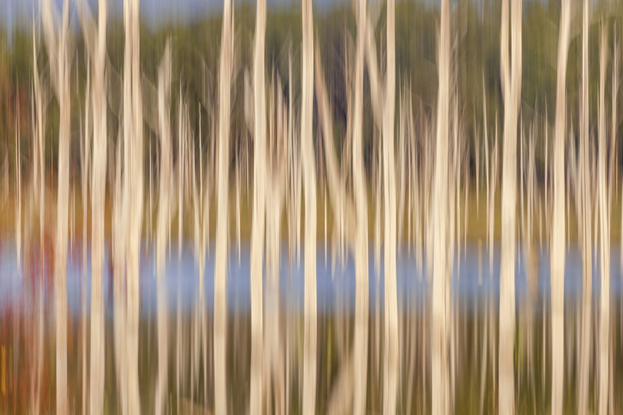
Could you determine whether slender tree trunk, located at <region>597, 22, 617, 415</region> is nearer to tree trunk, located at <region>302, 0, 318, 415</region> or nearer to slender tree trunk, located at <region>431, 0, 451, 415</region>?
slender tree trunk, located at <region>431, 0, 451, 415</region>

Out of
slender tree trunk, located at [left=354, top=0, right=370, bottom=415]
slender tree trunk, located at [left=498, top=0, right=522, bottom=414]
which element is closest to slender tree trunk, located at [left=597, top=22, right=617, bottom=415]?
slender tree trunk, located at [left=498, top=0, right=522, bottom=414]

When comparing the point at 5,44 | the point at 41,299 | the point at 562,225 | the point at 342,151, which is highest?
the point at 5,44

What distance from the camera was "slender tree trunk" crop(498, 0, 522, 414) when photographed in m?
0.94

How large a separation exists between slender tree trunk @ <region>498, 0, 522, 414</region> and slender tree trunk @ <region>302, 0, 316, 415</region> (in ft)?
1.04

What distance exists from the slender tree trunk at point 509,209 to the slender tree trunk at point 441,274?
0.31 feet

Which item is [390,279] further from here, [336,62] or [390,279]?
[336,62]

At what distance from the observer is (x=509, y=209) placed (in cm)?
95

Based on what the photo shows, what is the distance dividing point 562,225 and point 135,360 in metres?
0.77

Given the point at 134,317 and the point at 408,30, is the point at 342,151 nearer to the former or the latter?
the point at 408,30

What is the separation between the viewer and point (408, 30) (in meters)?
0.94

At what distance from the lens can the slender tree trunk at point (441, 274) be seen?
3.05ft

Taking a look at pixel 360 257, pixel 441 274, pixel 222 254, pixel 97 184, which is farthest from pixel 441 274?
pixel 97 184

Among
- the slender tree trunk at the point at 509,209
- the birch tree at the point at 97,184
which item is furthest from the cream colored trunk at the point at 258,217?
the slender tree trunk at the point at 509,209

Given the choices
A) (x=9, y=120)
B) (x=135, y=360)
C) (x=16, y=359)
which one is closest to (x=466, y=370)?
(x=135, y=360)
